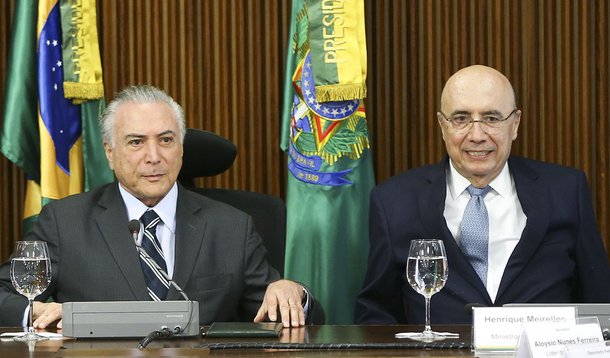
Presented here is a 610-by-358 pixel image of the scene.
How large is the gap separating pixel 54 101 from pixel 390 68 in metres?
Result: 1.58

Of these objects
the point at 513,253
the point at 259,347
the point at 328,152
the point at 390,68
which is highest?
the point at 390,68

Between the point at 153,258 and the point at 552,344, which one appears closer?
the point at 552,344

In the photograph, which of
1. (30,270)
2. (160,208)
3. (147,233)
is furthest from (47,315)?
(160,208)

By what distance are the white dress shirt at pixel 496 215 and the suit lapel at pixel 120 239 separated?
3.47 ft

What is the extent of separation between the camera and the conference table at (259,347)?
7.43 ft

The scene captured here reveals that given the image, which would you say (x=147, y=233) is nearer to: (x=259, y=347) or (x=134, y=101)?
(x=134, y=101)

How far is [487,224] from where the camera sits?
3439 mm

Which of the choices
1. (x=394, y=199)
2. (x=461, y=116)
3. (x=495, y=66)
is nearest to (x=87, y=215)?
(x=394, y=199)

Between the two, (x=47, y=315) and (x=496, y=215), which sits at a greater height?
(x=496, y=215)

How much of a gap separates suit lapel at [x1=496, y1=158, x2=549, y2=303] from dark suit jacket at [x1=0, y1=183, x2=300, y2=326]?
0.77 metres

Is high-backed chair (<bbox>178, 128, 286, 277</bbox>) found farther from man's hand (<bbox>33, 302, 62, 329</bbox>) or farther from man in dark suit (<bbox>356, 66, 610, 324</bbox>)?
man's hand (<bbox>33, 302, 62, 329</bbox>)

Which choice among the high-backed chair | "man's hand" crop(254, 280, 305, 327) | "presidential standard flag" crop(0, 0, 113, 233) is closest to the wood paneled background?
"presidential standard flag" crop(0, 0, 113, 233)

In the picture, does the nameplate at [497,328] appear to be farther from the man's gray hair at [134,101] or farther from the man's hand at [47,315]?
the man's gray hair at [134,101]

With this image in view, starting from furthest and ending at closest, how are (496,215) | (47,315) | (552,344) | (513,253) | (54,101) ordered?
1. (54,101)
2. (496,215)
3. (513,253)
4. (47,315)
5. (552,344)
